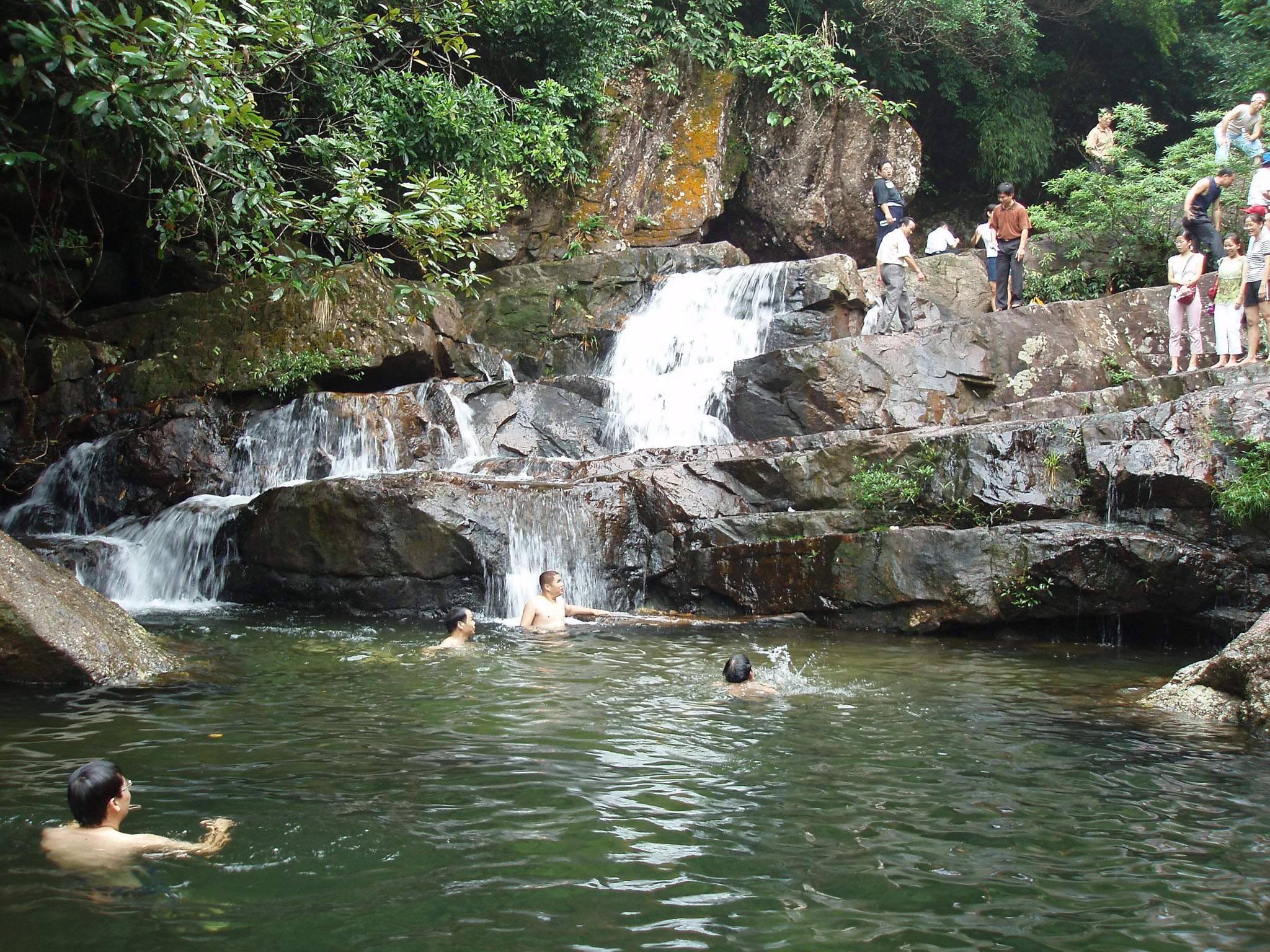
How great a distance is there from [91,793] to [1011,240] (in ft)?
48.1

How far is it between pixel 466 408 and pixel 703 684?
782cm

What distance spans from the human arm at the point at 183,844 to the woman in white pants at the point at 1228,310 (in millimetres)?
11923

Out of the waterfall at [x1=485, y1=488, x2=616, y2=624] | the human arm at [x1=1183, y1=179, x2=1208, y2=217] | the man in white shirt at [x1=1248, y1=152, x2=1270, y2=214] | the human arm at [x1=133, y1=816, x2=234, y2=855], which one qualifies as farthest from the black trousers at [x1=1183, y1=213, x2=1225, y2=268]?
the human arm at [x1=133, y1=816, x2=234, y2=855]

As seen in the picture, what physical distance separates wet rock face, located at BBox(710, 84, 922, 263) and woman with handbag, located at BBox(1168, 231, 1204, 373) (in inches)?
339

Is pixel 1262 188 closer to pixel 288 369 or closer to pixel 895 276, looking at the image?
pixel 895 276

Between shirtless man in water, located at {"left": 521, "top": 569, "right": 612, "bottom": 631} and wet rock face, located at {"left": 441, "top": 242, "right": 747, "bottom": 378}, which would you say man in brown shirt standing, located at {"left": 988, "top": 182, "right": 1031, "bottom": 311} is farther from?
shirtless man in water, located at {"left": 521, "top": 569, "right": 612, "bottom": 631}

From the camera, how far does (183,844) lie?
12.9ft

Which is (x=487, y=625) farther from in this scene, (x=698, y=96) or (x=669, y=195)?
(x=698, y=96)

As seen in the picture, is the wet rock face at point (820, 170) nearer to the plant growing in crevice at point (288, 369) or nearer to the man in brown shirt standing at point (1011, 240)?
the man in brown shirt standing at point (1011, 240)

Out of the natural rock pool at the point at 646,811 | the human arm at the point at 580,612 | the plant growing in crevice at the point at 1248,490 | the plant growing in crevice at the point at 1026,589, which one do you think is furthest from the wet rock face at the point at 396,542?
the plant growing in crevice at the point at 1248,490

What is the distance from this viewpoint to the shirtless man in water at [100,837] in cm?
379

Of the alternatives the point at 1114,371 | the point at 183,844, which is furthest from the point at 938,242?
the point at 183,844

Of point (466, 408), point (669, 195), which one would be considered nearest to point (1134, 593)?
point (466, 408)

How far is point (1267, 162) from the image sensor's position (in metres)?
11.6
